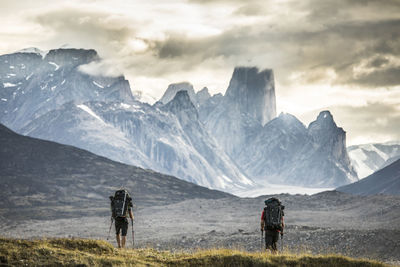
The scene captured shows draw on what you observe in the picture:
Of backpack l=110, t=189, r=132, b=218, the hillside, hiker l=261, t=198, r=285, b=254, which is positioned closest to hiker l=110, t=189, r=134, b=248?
backpack l=110, t=189, r=132, b=218

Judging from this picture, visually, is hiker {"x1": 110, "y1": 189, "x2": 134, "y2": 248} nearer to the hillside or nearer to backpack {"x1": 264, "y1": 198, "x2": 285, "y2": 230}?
the hillside

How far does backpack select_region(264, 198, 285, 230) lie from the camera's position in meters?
25.1

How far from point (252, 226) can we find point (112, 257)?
3550 inches

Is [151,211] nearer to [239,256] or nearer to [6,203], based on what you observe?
[6,203]

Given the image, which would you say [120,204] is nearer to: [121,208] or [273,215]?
[121,208]

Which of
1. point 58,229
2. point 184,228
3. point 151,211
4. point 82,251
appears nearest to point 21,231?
point 58,229

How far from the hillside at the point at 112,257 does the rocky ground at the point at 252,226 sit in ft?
94.2

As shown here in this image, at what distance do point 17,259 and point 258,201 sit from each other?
522 feet

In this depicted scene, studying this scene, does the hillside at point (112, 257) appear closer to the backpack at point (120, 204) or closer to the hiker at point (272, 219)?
the hiker at point (272, 219)

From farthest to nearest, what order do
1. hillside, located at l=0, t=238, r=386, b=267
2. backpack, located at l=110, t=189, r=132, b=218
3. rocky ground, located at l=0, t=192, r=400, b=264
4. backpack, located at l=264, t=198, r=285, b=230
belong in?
rocky ground, located at l=0, t=192, r=400, b=264, backpack, located at l=110, t=189, r=132, b=218, backpack, located at l=264, t=198, r=285, b=230, hillside, located at l=0, t=238, r=386, b=267

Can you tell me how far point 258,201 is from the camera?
17662cm

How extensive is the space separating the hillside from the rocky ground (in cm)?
2871

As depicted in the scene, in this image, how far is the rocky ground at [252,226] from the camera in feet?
195

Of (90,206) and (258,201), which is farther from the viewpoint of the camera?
(90,206)
